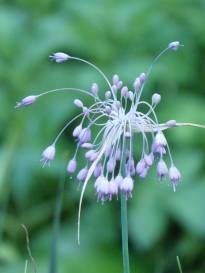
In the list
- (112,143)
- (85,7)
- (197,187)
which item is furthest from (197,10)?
(112,143)

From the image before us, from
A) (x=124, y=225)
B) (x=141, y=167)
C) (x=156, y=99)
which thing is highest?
(x=156, y=99)

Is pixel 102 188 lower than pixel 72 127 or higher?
lower

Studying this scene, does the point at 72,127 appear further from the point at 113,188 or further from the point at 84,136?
the point at 113,188

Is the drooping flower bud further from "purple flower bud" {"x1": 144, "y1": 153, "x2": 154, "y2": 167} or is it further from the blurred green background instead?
the blurred green background

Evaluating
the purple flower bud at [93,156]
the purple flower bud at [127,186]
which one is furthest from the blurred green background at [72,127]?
the purple flower bud at [127,186]

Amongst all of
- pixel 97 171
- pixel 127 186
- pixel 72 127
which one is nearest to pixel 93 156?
pixel 97 171

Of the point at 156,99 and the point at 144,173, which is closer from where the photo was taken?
the point at 144,173

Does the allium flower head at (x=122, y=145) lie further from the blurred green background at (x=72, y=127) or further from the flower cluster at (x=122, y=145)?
the blurred green background at (x=72, y=127)

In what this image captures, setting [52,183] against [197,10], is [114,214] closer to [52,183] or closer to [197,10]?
[52,183]
